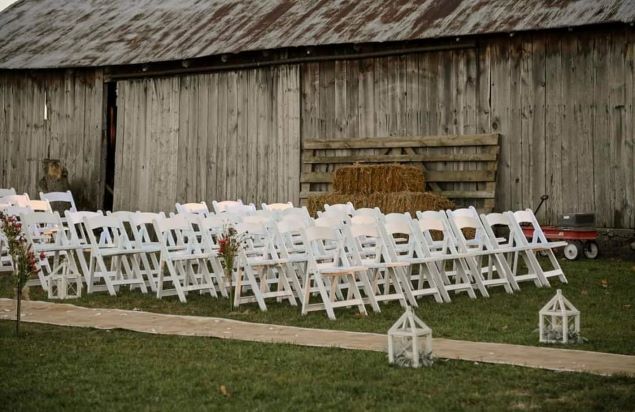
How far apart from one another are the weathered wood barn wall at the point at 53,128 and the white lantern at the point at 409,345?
19.7 m

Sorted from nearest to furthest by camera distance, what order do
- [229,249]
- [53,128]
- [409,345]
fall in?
[409,345] < [229,249] < [53,128]

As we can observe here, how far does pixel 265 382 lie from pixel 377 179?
43.4ft

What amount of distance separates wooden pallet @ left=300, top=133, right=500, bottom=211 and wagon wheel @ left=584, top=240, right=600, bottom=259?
2.34 m

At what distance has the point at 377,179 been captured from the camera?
2144cm

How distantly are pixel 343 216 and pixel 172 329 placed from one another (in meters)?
4.14

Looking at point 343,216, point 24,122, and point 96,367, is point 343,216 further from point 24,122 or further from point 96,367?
point 24,122

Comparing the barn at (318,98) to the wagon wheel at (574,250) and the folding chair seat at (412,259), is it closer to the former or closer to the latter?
the wagon wheel at (574,250)

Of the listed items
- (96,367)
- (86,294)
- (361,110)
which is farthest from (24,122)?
(96,367)

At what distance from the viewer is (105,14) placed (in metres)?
30.8

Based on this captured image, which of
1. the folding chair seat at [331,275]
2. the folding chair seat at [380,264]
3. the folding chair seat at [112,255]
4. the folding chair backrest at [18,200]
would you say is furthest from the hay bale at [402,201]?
the folding chair seat at [331,275]

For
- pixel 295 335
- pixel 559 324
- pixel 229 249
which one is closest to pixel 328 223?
pixel 229 249

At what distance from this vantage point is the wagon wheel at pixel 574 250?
18.6 m

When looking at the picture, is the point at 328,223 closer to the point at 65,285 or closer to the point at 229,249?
the point at 229,249

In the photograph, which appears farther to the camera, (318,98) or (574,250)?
(318,98)
